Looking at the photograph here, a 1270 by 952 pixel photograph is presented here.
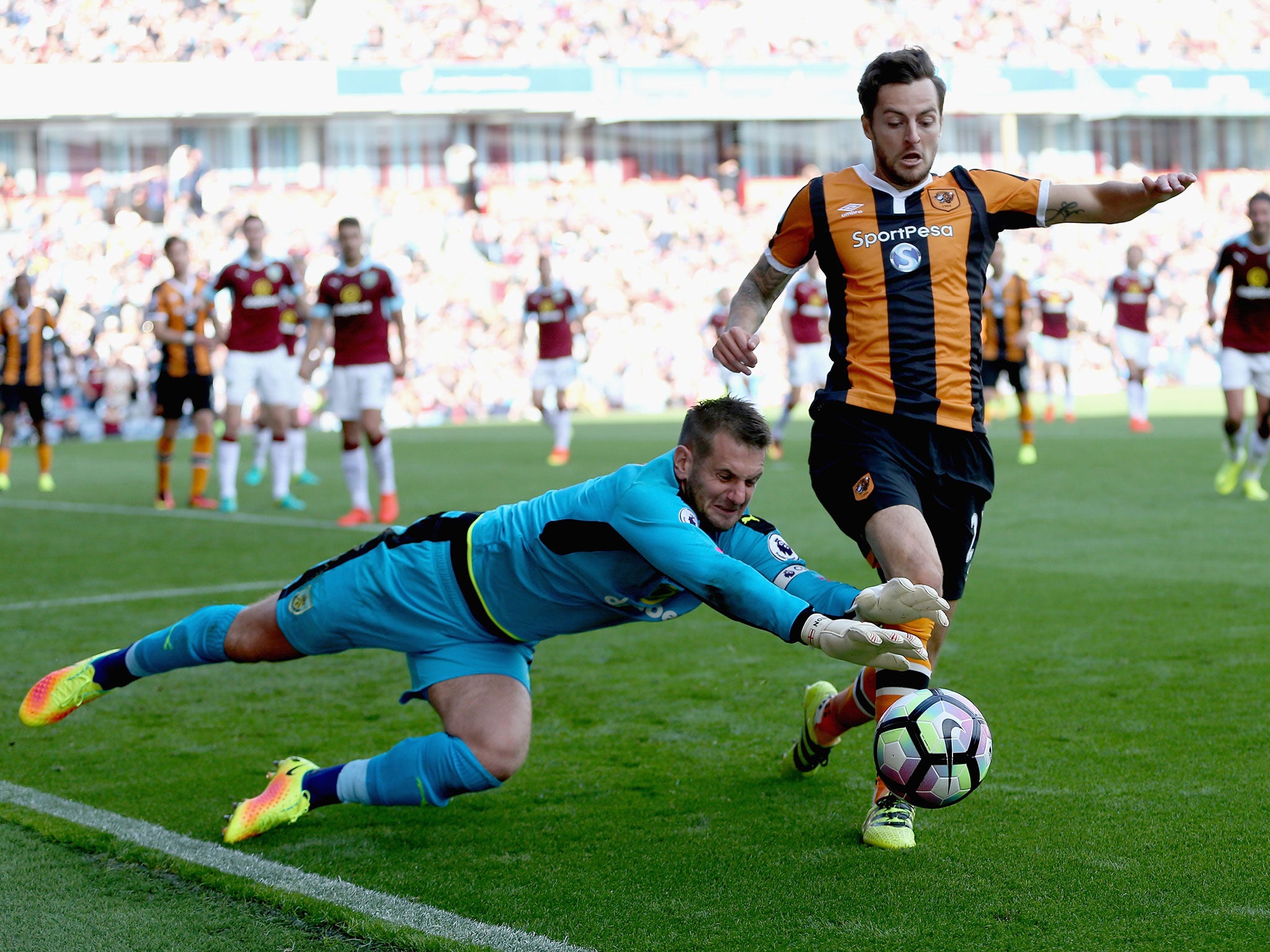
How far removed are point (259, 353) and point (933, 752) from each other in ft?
33.1

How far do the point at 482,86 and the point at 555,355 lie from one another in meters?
16.9

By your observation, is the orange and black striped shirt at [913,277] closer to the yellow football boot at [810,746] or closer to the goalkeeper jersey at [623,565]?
the goalkeeper jersey at [623,565]

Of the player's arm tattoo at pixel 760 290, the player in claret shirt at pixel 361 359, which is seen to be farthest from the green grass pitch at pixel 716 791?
the player in claret shirt at pixel 361 359

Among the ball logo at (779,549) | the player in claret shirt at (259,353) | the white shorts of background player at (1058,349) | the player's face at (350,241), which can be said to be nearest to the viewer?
the ball logo at (779,549)

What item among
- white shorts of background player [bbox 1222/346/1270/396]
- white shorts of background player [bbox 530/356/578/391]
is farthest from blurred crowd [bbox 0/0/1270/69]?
white shorts of background player [bbox 1222/346/1270/396]

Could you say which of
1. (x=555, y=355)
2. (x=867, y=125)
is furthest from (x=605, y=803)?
(x=555, y=355)

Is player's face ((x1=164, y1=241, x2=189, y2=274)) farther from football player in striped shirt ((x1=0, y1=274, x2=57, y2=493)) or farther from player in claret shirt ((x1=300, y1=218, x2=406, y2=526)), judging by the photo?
football player in striped shirt ((x1=0, y1=274, x2=57, y2=493))

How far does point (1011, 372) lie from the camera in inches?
619

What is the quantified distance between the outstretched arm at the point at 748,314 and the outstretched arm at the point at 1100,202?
2.47 ft

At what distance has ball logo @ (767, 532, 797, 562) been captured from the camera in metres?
3.43

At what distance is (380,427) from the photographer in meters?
11.1

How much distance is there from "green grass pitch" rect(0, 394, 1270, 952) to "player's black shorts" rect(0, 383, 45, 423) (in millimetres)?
7397

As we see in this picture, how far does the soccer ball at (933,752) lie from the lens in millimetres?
3195

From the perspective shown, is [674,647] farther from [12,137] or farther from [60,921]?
[12,137]
